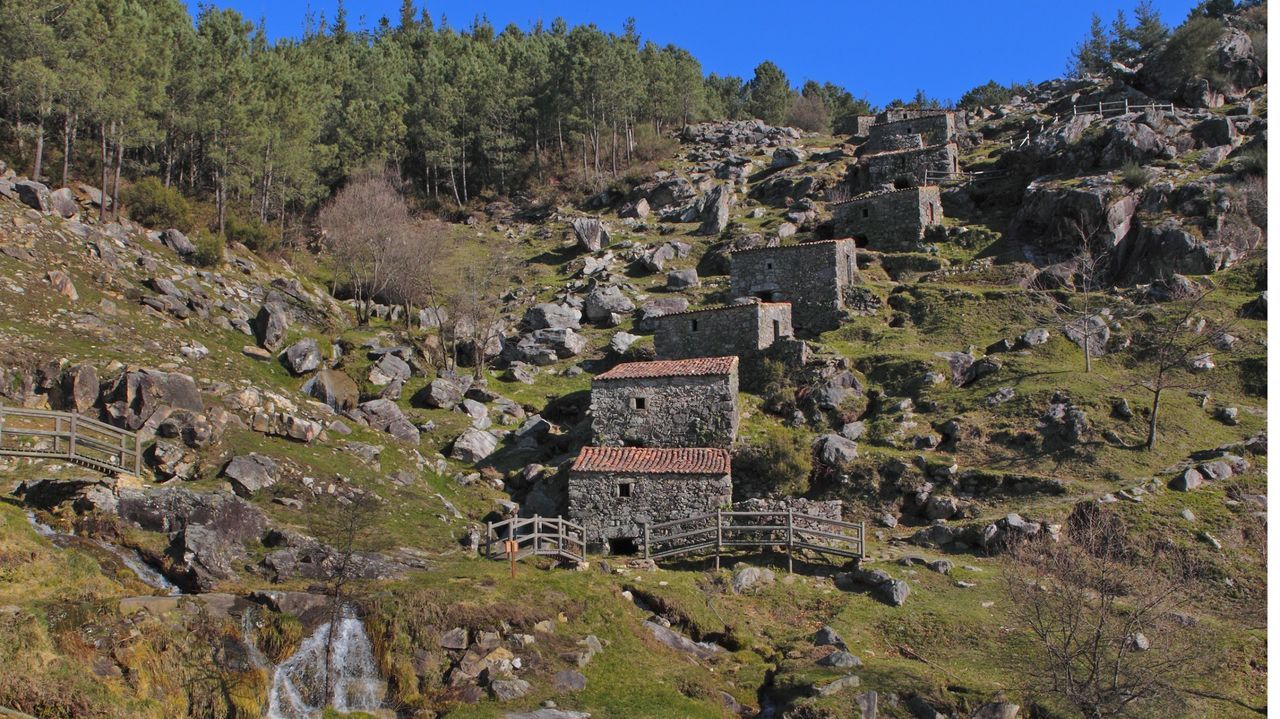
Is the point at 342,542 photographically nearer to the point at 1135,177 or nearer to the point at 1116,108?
the point at 1135,177

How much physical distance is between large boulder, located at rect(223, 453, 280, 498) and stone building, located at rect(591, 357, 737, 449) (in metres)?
11.8

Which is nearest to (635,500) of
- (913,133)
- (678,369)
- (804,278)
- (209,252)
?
(678,369)

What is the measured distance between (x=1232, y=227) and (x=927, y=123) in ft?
100

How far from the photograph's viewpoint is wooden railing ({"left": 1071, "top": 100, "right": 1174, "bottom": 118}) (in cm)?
6084

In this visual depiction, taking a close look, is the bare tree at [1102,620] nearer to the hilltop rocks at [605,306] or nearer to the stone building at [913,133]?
the hilltop rocks at [605,306]

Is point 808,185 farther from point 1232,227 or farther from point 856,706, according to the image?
point 856,706

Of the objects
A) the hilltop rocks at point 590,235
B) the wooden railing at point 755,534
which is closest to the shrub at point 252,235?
the hilltop rocks at point 590,235

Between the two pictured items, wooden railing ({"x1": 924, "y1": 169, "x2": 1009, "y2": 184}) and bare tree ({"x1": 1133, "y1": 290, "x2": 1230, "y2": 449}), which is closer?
bare tree ({"x1": 1133, "y1": 290, "x2": 1230, "y2": 449})

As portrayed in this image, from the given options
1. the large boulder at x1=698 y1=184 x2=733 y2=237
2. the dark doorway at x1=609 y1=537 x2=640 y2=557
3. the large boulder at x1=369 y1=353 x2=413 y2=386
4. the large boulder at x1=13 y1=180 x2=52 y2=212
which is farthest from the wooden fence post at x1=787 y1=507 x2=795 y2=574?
the large boulder at x1=698 y1=184 x2=733 y2=237

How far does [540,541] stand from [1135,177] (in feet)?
135

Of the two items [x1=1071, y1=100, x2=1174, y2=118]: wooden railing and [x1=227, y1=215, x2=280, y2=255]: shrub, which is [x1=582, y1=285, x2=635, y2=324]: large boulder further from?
[x1=1071, y1=100, x2=1174, y2=118]: wooden railing

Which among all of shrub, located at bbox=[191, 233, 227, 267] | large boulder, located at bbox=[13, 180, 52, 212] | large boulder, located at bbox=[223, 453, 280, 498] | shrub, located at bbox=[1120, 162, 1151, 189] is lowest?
large boulder, located at bbox=[223, 453, 280, 498]

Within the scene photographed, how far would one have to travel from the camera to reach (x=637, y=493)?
2950 centimetres

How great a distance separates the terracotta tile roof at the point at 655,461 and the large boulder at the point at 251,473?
32.6 feet
